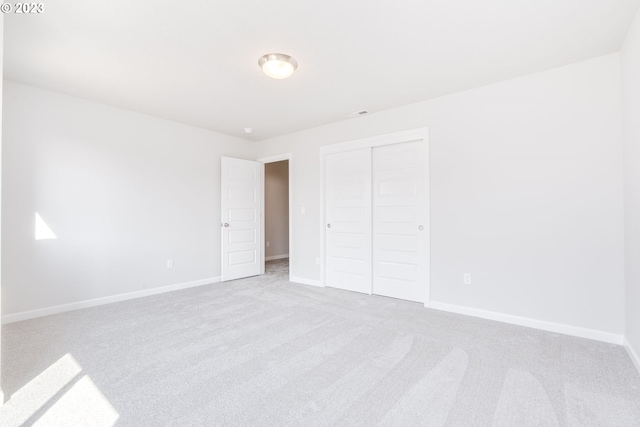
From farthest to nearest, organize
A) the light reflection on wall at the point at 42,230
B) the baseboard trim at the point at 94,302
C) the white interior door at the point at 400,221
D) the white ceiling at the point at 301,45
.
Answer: the white interior door at the point at 400,221
the light reflection on wall at the point at 42,230
the baseboard trim at the point at 94,302
the white ceiling at the point at 301,45

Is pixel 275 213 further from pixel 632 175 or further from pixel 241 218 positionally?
pixel 632 175

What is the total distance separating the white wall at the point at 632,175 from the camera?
2131 mm

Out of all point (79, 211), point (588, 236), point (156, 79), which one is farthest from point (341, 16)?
point (79, 211)

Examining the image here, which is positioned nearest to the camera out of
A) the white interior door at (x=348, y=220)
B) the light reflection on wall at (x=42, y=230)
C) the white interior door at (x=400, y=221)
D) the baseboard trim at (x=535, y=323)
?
the baseboard trim at (x=535, y=323)

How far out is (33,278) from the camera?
3.21 metres

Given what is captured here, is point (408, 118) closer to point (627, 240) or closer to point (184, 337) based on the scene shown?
point (627, 240)

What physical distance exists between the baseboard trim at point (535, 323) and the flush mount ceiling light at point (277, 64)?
2.94m

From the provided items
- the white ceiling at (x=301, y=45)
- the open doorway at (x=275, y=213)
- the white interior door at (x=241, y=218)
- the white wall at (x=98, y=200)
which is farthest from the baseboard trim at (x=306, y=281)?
Result: the white ceiling at (x=301, y=45)

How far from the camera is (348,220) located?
438 centimetres

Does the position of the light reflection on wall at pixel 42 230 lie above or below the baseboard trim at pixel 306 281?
above

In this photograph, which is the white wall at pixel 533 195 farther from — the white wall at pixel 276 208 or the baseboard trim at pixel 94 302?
the white wall at pixel 276 208

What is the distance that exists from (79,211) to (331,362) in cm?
337

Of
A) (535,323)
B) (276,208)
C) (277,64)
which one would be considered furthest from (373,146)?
(276,208)

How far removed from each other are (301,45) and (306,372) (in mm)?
2484
